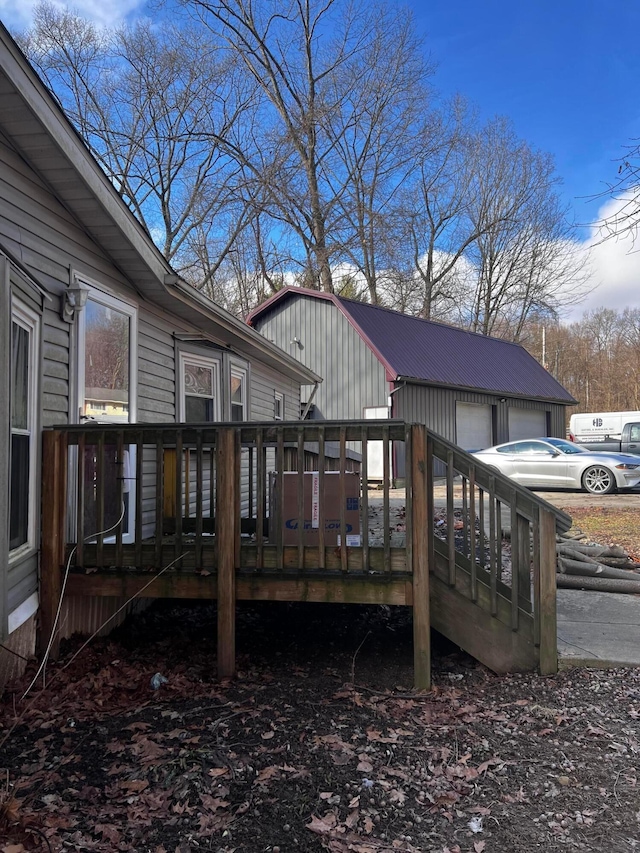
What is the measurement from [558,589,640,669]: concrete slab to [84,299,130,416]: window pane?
13.0ft

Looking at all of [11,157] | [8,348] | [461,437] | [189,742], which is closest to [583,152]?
[11,157]

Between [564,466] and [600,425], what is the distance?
11.4 metres

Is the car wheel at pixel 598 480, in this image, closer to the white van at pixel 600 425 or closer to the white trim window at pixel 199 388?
the white trim window at pixel 199 388

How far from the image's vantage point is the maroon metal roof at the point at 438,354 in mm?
18453

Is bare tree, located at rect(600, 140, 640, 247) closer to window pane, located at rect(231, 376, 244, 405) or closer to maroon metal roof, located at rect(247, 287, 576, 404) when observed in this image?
window pane, located at rect(231, 376, 244, 405)

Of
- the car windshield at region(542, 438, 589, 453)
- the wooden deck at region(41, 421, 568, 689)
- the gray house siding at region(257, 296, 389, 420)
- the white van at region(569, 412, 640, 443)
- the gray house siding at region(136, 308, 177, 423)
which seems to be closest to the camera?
the wooden deck at region(41, 421, 568, 689)

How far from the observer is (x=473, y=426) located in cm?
2089

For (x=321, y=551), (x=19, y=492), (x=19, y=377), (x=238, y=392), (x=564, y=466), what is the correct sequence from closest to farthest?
(x=19, y=377) < (x=19, y=492) < (x=321, y=551) < (x=238, y=392) < (x=564, y=466)

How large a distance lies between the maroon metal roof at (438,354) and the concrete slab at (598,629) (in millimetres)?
12129

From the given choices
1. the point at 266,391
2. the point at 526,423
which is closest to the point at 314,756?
the point at 266,391

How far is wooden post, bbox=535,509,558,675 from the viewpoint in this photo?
3.95 m

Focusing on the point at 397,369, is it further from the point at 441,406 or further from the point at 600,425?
the point at 600,425

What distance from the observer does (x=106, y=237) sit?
5.09 metres

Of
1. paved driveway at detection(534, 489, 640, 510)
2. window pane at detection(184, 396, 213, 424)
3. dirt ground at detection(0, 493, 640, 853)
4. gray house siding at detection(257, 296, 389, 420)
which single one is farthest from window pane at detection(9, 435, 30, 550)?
gray house siding at detection(257, 296, 389, 420)
